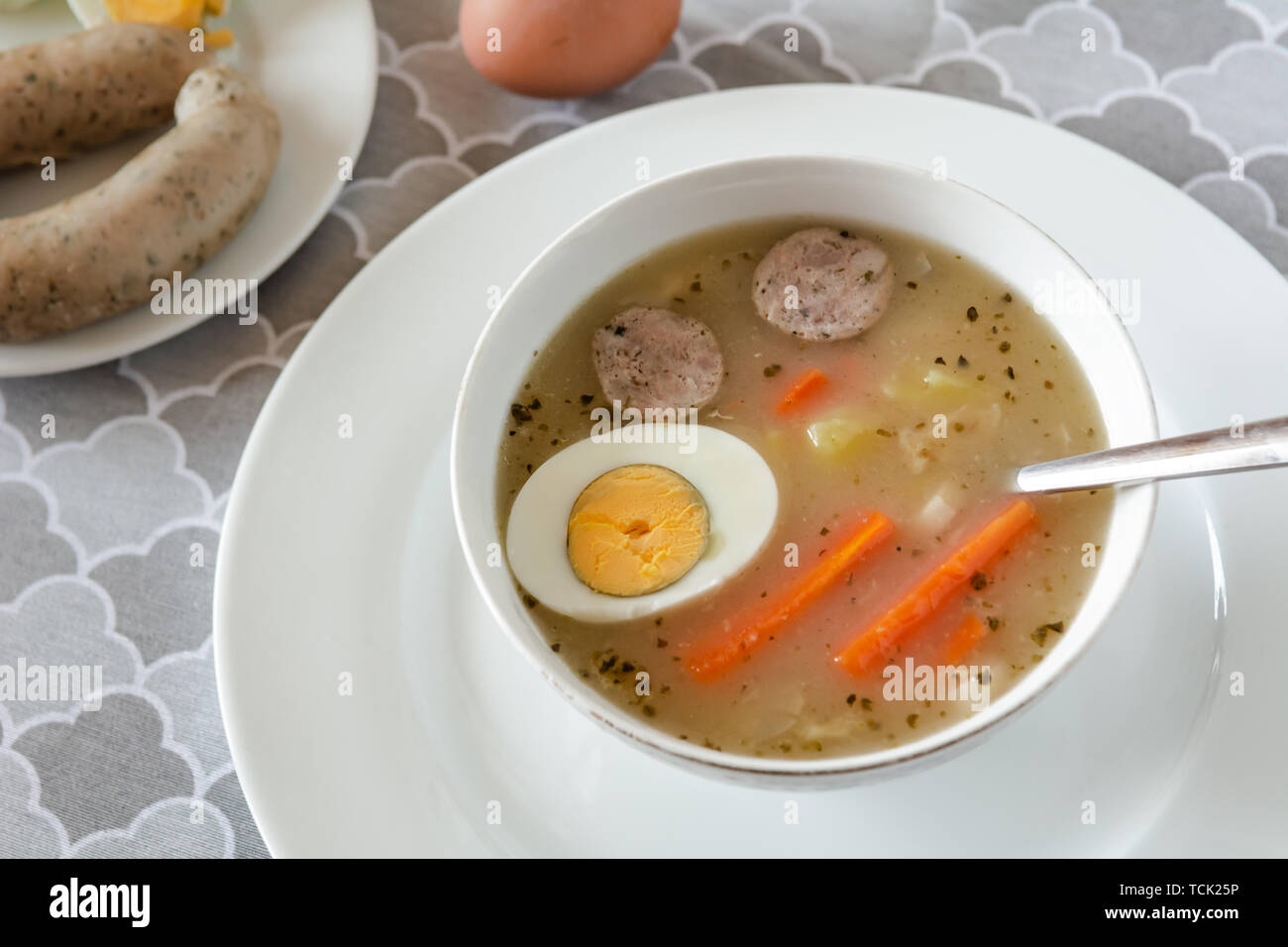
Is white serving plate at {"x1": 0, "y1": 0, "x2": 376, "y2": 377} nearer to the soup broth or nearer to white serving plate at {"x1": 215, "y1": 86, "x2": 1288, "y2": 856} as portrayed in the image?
white serving plate at {"x1": 215, "y1": 86, "x2": 1288, "y2": 856}

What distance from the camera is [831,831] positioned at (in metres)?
1.33

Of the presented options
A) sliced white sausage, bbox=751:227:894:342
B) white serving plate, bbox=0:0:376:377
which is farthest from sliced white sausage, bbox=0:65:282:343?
sliced white sausage, bbox=751:227:894:342

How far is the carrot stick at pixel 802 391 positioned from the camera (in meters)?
1.48

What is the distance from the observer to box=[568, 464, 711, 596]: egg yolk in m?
1.41

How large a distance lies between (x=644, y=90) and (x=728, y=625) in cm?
117

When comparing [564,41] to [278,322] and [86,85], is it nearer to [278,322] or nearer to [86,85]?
[278,322]

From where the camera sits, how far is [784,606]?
1.36 m

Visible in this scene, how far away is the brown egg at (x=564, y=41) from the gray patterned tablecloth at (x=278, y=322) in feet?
0.34

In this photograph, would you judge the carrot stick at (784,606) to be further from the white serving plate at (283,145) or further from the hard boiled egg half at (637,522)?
the white serving plate at (283,145)

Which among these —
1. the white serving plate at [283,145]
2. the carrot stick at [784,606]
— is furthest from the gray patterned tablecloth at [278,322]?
the carrot stick at [784,606]

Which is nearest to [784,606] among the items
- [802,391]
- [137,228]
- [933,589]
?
[933,589]

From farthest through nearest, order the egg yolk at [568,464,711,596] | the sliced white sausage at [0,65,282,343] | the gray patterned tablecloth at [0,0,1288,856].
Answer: the sliced white sausage at [0,65,282,343]
the gray patterned tablecloth at [0,0,1288,856]
the egg yolk at [568,464,711,596]

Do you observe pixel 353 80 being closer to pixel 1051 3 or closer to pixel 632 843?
pixel 1051 3

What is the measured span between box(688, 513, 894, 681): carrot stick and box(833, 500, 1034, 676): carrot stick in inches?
2.9
